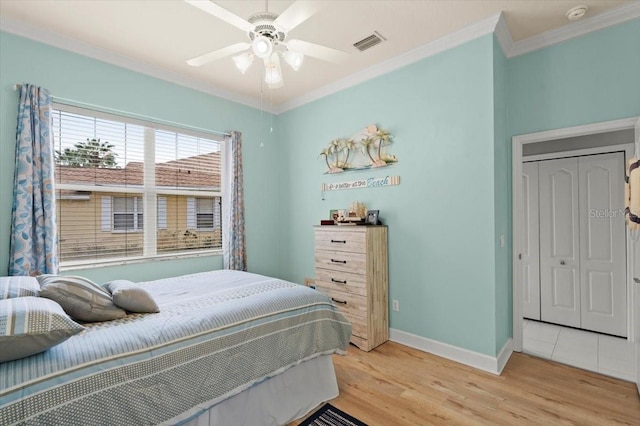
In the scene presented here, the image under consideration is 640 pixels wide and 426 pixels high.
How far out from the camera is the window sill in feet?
9.20

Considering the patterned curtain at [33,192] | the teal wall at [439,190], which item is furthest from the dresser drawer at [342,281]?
the patterned curtain at [33,192]

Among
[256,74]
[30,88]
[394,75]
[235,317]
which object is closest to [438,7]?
[394,75]

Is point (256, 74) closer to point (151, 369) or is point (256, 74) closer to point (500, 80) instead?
point (500, 80)

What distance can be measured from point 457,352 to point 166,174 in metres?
3.48

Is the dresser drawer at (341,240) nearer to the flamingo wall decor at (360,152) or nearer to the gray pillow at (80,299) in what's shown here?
the flamingo wall decor at (360,152)

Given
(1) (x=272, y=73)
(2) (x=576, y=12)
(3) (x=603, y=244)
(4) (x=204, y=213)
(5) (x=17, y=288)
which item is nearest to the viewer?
(5) (x=17, y=288)

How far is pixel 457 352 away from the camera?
272cm

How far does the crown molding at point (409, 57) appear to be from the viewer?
2.53 metres

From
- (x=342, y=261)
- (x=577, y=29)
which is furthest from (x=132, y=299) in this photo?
(x=577, y=29)

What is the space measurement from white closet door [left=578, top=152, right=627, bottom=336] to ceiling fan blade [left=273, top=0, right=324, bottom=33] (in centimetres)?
356

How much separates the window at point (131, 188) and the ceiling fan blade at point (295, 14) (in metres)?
2.28

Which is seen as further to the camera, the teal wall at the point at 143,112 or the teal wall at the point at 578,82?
the teal wall at the point at 143,112

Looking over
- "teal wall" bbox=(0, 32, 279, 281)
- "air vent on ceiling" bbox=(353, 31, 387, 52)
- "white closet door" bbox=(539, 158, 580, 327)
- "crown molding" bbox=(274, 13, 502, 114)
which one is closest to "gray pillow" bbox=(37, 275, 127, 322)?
"teal wall" bbox=(0, 32, 279, 281)

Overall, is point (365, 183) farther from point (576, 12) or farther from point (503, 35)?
point (576, 12)
